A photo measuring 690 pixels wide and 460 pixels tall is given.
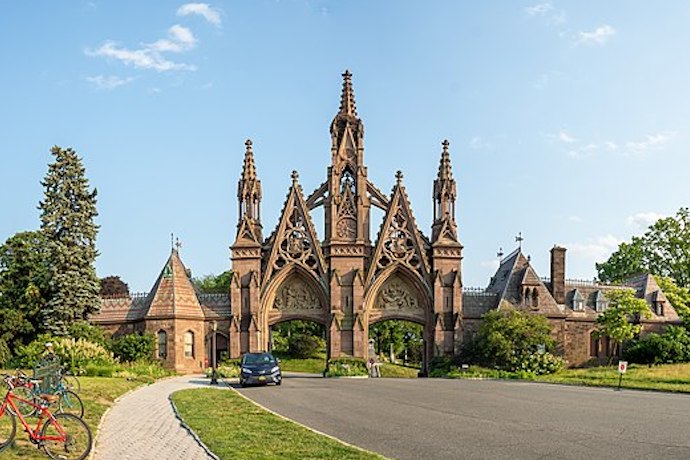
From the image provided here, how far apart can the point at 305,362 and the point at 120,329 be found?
18363 mm

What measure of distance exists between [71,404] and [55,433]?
16.0 feet

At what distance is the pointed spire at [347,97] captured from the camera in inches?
2217

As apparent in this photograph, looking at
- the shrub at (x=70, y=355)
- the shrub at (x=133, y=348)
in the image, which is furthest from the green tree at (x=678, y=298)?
the shrub at (x=70, y=355)

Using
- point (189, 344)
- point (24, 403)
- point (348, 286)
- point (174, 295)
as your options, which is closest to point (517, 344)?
point (348, 286)

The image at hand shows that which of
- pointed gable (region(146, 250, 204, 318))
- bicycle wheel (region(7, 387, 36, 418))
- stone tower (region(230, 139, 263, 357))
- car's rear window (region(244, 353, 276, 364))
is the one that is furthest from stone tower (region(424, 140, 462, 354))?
bicycle wheel (region(7, 387, 36, 418))

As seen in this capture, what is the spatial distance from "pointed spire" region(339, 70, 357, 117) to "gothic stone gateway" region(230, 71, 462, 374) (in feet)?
11.4

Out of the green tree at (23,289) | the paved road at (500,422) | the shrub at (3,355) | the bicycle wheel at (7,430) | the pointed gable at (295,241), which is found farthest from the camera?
the pointed gable at (295,241)

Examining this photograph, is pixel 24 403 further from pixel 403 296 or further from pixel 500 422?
pixel 403 296

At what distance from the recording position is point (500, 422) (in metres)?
17.6

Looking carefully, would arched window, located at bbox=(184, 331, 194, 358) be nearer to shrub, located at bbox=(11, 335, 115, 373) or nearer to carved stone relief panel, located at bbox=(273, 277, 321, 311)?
carved stone relief panel, located at bbox=(273, 277, 321, 311)

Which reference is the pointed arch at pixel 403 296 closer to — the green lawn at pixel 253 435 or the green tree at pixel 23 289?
the green tree at pixel 23 289

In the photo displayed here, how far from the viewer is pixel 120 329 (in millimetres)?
51875

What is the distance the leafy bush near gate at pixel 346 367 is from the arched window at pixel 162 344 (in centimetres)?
1053

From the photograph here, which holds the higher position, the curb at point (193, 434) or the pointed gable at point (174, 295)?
the pointed gable at point (174, 295)
